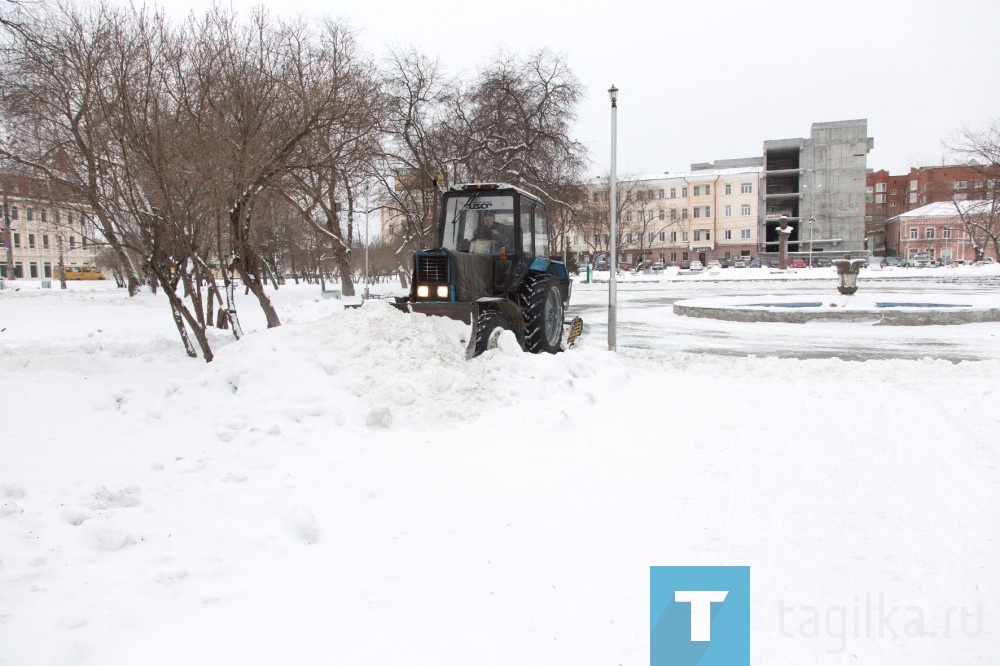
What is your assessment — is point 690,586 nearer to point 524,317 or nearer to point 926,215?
point 524,317

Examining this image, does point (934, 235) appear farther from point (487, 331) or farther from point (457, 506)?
point (457, 506)

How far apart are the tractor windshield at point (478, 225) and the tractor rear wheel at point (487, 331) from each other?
1839 millimetres

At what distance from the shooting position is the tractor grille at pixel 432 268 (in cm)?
877

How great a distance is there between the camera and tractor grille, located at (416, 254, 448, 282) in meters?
8.77

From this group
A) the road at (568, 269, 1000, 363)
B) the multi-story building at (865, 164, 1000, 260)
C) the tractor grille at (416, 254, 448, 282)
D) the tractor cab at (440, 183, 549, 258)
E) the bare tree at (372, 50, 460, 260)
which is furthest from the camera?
the multi-story building at (865, 164, 1000, 260)

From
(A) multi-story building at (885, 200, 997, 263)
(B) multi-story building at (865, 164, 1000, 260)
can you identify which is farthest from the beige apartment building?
(B) multi-story building at (865, 164, 1000, 260)

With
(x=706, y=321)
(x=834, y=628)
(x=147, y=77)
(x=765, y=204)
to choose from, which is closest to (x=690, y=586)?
(x=834, y=628)

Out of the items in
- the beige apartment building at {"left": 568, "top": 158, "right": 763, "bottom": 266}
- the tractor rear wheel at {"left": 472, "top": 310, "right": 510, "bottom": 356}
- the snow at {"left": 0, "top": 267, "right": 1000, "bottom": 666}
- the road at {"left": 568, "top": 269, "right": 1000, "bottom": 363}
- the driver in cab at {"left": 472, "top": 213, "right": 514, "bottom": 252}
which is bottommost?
the snow at {"left": 0, "top": 267, "right": 1000, "bottom": 666}

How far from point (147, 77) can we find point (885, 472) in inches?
435

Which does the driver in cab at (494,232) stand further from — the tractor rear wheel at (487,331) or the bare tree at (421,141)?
the bare tree at (421,141)

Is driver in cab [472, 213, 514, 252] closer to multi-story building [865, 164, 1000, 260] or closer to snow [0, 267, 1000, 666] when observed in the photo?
snow [0, 267, 1000, 666]

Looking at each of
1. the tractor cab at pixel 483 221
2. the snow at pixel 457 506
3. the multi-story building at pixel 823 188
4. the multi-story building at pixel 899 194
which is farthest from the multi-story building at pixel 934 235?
the snow at pixel 457 506

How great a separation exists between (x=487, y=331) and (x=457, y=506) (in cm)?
415

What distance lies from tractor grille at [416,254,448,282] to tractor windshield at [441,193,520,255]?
57.1 inches
